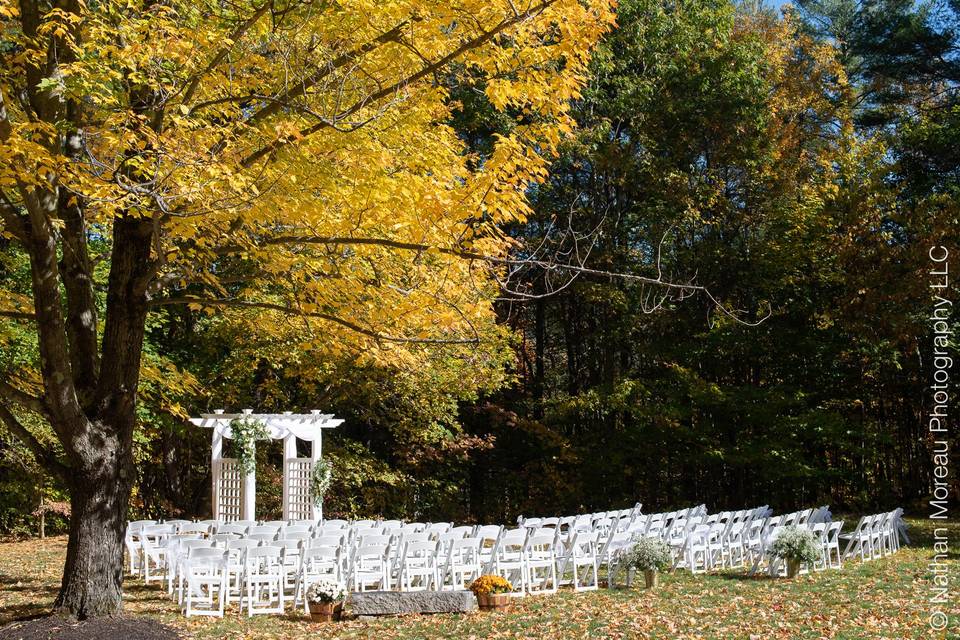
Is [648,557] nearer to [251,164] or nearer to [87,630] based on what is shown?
[87,630]

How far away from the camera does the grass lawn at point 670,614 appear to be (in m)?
6.82

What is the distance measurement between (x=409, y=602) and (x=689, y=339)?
13721 mm

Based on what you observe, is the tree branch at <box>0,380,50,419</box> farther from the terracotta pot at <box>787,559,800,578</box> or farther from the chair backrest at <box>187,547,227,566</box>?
the terracotta pot at <box>787,559,800,578</box>

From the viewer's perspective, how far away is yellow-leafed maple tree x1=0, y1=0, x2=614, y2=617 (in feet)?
18.5

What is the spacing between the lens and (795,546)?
947cm

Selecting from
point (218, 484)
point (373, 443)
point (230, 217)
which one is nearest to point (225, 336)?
point (218, 484)

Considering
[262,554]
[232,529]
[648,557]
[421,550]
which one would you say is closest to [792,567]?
[648,557]

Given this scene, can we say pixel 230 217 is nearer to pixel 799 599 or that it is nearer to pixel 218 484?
pixel 799 599

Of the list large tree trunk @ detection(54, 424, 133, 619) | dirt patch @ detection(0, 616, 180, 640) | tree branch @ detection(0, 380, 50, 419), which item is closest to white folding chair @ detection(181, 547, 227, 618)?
large tree trunk @ detection(54, 424, 133, 619)

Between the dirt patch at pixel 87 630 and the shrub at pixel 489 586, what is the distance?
2.70 metres

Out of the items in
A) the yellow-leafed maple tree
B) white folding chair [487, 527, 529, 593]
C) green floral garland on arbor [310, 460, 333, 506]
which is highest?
the yellow-leafed maple tree

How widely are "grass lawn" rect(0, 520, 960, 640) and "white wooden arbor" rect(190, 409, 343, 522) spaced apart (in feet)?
13.5

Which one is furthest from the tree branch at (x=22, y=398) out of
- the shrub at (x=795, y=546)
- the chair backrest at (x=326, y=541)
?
the shrub at (x=795, y=546)

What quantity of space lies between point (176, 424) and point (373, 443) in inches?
215
